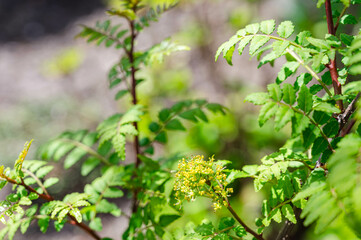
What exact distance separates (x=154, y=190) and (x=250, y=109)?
8.53 feet

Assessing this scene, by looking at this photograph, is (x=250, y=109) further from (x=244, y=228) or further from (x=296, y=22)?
(x=244, y=228)

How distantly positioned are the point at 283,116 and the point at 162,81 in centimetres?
396

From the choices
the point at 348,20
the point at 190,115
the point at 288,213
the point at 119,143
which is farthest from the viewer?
the point at 190,115

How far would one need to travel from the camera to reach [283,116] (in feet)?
3.28

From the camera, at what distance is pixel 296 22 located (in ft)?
12.9

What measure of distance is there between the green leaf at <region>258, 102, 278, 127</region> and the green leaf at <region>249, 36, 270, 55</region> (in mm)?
201

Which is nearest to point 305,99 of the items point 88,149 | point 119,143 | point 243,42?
point 243,42

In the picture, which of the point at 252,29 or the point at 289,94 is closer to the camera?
the point at 289,94

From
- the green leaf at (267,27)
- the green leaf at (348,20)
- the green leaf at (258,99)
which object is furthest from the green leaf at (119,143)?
the green leaf at (348,20)

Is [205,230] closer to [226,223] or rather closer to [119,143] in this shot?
[226,223]

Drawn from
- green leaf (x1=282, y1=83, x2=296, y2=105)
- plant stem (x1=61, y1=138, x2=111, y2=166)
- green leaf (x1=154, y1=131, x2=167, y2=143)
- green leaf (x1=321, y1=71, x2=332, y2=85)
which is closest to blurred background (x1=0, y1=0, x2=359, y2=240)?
green leaf (x1=154, y1=131, x2=167, y2=143)

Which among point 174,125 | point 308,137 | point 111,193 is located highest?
point 308,137

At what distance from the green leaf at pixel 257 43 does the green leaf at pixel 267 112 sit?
0.20 m

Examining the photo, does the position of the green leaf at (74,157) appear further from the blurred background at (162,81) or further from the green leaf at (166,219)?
the blurred background at (162,81)
